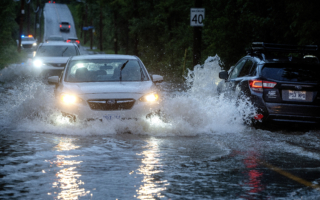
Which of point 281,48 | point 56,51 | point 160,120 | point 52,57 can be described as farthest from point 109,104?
point 56,51

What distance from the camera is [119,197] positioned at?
5.57 meters

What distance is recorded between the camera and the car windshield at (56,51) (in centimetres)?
2213

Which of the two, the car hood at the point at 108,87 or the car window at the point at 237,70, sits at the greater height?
the car window at the point at 237,70

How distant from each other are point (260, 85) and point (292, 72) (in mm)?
653

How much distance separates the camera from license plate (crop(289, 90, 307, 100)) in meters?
10.4

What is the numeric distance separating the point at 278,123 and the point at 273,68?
1064 millimetres

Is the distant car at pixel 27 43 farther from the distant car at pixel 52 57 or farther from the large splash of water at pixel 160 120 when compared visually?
the large splash of water at pixel 160 120

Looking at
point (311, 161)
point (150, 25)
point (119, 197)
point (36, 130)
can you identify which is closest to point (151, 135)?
point (36, 130)

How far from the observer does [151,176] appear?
6.58 m

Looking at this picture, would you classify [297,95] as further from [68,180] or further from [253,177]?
[68,180]

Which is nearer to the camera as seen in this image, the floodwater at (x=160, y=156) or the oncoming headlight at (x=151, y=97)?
the floodwater at (x=160, y=156)

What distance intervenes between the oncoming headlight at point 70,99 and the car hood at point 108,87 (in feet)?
0.43

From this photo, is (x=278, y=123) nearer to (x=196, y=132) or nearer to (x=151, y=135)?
(x=196, y=132)

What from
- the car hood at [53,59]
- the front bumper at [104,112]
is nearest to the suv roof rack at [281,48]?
the front bumper at [104,112]
